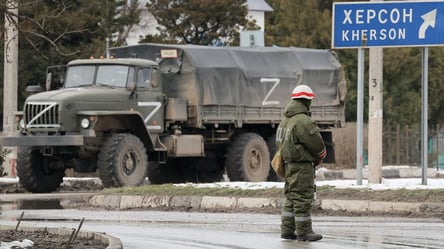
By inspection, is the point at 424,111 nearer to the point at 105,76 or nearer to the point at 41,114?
the point at 105,76

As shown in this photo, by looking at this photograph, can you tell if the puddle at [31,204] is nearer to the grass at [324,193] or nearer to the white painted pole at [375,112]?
the grass at [324,193]

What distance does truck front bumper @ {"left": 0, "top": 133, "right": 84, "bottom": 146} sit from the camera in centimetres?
2489

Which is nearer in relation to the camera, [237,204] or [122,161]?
[237,204]

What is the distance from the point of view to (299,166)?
1318 cm

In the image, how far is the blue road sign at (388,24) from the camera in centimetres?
1986

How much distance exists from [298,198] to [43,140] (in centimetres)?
1284

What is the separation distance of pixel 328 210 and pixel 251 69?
12300mm

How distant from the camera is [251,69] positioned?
29.7m

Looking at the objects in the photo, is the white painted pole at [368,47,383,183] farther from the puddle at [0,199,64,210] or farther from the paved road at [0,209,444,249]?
the puddle at [0,199,64,210]

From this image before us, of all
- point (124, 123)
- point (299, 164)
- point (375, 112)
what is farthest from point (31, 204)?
point (299, 164)

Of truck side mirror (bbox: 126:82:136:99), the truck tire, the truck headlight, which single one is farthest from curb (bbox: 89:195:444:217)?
truck side mirror (bbox: 126:82:136:99)

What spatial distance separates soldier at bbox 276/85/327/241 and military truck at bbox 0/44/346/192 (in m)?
12.3

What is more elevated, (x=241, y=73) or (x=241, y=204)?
(x=241, y=73)

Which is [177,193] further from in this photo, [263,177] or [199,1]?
[199,1]
